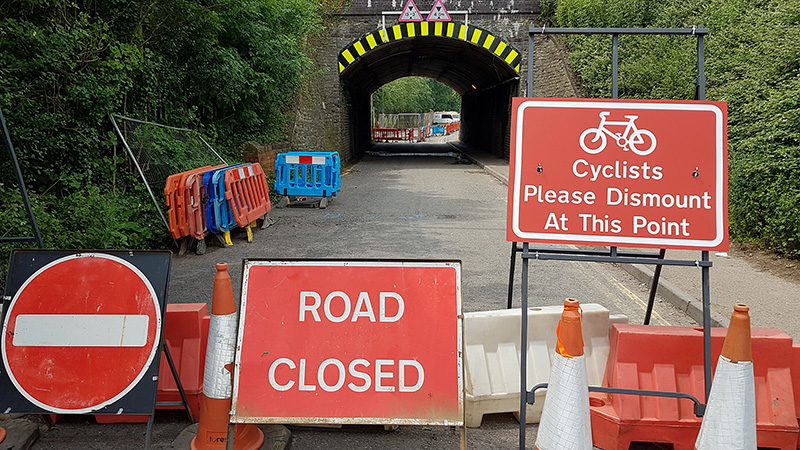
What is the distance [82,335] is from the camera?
326 cm

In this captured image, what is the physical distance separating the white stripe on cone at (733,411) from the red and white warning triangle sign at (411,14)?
1966cm

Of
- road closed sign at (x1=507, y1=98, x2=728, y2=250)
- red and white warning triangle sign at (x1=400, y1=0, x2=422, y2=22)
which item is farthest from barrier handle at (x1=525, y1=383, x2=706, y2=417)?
red and white warning triangle sign at (x1=400, y1=0, x2=422, y2=22)

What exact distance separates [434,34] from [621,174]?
62.2 ft

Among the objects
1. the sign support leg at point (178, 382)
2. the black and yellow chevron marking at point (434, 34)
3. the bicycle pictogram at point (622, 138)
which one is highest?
the black and yellow chevron marking at point (434, 34)

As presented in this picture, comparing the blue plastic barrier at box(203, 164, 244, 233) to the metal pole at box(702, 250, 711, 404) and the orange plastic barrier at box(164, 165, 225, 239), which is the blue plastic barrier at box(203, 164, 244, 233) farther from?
the metal pole at box(702, 250, 711, 404)

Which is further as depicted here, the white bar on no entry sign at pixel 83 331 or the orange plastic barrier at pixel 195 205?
Result: the orange plastic barrier at pixel 195 205

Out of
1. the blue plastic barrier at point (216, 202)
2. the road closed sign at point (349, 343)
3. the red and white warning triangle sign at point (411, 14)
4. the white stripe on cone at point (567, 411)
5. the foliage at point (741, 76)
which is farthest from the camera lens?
the red and white warning triangle sign at point (411, 14)

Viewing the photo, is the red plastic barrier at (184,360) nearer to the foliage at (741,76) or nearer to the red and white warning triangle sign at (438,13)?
the foliage at (741,76)

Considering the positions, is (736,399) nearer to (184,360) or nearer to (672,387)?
(672,387)

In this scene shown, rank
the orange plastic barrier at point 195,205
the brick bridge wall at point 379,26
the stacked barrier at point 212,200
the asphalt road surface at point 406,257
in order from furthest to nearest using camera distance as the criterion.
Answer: the brick bridge wall at point 379,26, the orange plastic barrier at point 195,205, the stacked barrier at point 212,200, the asphalt road surface at point 406,257

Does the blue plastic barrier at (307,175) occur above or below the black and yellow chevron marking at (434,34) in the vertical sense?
below

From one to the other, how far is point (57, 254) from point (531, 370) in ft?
9.79

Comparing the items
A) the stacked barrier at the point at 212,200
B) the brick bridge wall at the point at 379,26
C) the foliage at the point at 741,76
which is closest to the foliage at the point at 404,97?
the brick bridge wall at the point at 379,26

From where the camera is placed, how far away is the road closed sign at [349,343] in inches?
118
